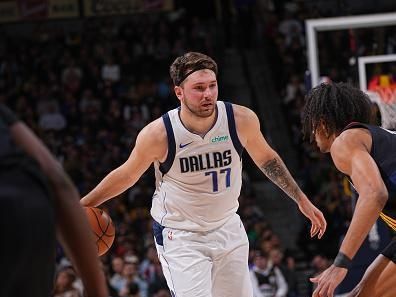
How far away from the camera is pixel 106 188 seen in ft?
18.1

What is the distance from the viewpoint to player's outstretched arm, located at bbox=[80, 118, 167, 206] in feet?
17.7

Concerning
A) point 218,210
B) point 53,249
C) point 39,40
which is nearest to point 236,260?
point 218,210

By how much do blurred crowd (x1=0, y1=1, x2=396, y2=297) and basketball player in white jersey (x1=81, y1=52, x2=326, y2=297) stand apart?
18.5 feet

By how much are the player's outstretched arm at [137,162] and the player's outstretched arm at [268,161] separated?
515 millimetres

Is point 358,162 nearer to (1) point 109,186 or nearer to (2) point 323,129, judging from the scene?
(2) point 323,129

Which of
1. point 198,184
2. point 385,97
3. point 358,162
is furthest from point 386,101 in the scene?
point 358,162

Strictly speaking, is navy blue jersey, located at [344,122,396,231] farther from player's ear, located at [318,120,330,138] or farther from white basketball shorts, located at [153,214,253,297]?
white basketball shorts, located at [153,214,253,297]

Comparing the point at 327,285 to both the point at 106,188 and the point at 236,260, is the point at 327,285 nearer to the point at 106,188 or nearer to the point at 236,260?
the point at 236,260

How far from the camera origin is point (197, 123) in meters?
5.53

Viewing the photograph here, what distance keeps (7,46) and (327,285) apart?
49.1 ft

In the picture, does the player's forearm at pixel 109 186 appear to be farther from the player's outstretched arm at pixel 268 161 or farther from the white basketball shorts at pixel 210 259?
the player's outstretched arm at pixel 268 161

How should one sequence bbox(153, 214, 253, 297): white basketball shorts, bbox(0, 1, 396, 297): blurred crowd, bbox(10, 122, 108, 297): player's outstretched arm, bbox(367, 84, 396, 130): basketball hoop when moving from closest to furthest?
1. bbox(10, 122, 108, 297): player's outstretched arm
2. bbox(153, 214, 253, 297): white basketball shorts
3. bbox(367, 84, 396, 130): basketball hoop
4. bbox(0, 1, 396, 297): blurred crowd

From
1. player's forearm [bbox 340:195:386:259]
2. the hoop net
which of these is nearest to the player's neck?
player's forearm [bbox 340:195:386:259]

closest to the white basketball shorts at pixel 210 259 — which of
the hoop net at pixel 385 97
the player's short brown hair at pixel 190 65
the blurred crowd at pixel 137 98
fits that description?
the player's short brown hair at pixel 190 65
